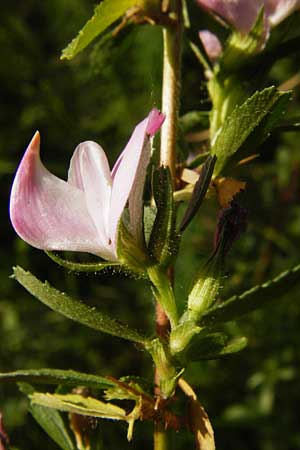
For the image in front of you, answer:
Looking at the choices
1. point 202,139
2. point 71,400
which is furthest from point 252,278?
point 71,400

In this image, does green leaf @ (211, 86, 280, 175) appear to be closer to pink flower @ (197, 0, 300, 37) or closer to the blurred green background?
pink flower @ (197, 0, 300, 37)

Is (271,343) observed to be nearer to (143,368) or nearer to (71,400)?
(143,368)

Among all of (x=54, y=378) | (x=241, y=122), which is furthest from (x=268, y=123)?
(x=54, y=378)

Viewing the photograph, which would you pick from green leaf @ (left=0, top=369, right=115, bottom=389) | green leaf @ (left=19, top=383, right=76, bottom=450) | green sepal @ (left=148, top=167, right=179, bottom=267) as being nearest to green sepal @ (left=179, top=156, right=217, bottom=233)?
green sepal @ (left=148, top=167, right=179, bottom=267)

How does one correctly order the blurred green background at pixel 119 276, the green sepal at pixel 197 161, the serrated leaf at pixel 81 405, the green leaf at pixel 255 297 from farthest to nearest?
the blurred green background at pixel 119 276
the green sepal at pixel 197 161
the serrated leaf at pixel 81 405
the green leaf at pixel 255 297

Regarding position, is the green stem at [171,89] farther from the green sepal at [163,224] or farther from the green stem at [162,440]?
Answer: the green stem at [162,440]

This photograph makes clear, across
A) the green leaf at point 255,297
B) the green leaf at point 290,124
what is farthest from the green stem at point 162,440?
the green leaf at point 290,124
